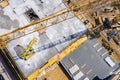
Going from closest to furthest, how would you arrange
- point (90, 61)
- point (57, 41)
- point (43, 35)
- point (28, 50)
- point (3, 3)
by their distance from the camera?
1. point (28, 50)
2. point (57, 41)
3. point (43, 35)
4. point (90, 61)
5. point (3, 3)

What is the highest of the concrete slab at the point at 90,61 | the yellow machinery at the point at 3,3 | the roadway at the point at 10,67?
the yellow machinery at the point at 3,3

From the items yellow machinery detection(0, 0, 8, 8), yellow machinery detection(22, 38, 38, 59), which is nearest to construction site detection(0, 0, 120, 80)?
yellow machinery detection(22, 38, 38, 59)

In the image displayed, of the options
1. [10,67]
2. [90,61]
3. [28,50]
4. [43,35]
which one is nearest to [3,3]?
[43,35]

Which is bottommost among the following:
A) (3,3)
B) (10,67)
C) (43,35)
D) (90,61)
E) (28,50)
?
(90,61)

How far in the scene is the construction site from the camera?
78.1 meters

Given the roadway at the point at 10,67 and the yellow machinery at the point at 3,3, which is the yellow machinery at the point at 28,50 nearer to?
the roadway at the point at 10,67

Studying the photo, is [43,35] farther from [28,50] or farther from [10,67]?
[10,67]

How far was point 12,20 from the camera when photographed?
81625 millimetres

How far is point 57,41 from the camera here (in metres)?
80.8

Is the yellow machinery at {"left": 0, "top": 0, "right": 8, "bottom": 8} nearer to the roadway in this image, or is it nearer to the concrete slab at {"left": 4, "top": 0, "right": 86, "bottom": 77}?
the concrete slab at {"left": 4, "top": 0, "right": 86, "bottom": 77}

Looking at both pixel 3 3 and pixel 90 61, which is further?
pixel 3 3

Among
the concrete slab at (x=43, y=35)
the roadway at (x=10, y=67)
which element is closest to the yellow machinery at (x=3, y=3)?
the concrete slab at (x=43, y=35)

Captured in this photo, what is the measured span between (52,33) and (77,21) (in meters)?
6.87

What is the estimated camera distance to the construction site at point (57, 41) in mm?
78062
